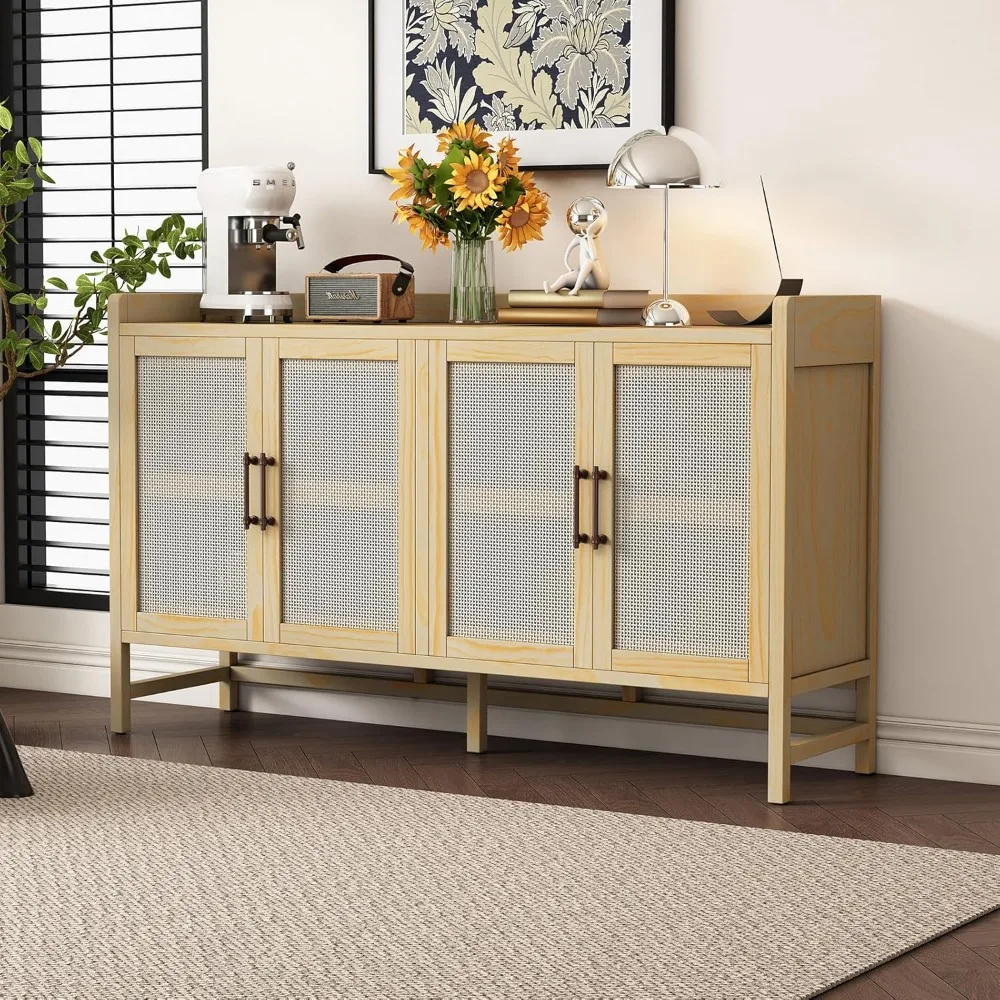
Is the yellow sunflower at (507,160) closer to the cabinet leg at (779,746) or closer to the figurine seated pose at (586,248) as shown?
the figurine seated pose at (586,248)

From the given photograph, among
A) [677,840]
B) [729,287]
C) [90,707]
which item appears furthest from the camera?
[90,707]

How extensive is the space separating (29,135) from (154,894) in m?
2.79

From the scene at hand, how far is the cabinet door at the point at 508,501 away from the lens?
369cm

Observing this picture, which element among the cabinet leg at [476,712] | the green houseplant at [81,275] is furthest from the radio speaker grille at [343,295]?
the cabinet leg at [476,712]

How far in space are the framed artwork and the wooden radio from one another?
1.31ft

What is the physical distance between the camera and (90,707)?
4680mm

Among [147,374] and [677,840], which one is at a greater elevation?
[147,374]

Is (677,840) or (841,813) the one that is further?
(841,813)

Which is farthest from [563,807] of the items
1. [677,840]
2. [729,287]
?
[729,287]

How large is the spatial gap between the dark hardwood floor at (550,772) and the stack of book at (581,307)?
1014 millimetres

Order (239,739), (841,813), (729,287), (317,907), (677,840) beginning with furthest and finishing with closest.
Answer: (239,739) < (729,287) < (841,813) < (677,840) < (317,907)

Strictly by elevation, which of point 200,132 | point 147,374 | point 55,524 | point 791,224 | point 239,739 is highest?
point 200,132

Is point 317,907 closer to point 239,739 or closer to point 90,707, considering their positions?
point 239,739

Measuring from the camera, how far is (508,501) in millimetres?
3764
